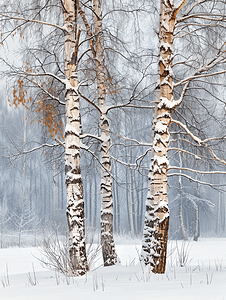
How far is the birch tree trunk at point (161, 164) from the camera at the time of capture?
4.68m

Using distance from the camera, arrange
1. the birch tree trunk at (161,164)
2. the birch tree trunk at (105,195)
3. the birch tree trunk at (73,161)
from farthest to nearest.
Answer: the birch tree trunk at (105,195)
the birch tree trunk at (73,161)
the birch tree trunk at (161,164)

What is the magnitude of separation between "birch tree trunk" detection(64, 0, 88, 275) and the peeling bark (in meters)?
0.98

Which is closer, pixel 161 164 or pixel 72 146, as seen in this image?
pixel 161 164

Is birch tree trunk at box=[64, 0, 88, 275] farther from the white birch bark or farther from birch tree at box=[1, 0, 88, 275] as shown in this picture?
the white birch bark

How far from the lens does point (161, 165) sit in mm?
4789

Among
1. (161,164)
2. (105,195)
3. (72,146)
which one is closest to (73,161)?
(72,146)

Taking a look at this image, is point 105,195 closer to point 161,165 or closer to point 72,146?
point 72,146

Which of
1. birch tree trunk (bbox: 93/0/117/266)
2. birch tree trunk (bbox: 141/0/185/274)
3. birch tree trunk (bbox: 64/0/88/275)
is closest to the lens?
birch tree trunk (bbox: 141/0/185/274)

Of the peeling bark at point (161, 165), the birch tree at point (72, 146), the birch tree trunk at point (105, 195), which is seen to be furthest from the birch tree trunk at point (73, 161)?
the birch tree trunk at point (105, 195)

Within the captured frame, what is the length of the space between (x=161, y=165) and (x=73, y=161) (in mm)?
1300

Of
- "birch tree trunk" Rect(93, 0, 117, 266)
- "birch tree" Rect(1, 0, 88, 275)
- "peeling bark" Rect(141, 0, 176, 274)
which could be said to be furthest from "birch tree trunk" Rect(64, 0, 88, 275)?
"birch tree trunk" Rect(93, 0, 117, 266)

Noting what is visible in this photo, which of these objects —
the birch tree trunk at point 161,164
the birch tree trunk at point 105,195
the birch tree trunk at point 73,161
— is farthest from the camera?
the birch tree trunk at point 105,195

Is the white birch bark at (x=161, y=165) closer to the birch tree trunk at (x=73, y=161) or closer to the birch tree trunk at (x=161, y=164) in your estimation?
the birch tree trunk at (x=161, y=164)

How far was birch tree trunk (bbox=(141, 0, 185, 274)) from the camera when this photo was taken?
15.3 feet
